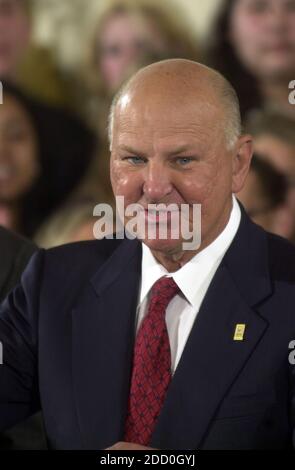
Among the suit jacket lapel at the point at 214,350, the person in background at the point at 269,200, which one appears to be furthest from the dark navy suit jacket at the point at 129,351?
the person in background at the point at 269,200

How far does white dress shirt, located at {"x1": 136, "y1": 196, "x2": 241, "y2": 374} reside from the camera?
155cm

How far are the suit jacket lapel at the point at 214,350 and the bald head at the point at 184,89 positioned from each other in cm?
23

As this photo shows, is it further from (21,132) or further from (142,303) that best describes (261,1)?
(142,303)

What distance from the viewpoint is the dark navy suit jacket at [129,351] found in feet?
4.80

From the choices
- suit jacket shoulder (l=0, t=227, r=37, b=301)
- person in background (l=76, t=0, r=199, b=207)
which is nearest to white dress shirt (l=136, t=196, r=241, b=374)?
suit jacket shoulder (l=0, t=227, r=37, b=301)

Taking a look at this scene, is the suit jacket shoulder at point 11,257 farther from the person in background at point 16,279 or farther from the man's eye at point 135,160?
the man's eye at point 135,160

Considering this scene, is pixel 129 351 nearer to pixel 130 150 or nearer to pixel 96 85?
pixel 130 150

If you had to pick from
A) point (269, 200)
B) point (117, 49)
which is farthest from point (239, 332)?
point (117, 49)

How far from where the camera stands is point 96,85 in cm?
314

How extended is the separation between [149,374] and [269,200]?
1553 millimetres

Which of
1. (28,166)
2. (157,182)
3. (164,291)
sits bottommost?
(164,291)

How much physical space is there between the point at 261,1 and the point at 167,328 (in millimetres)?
Answer: 1688

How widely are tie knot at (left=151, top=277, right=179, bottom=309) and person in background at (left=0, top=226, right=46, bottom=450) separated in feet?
1.46

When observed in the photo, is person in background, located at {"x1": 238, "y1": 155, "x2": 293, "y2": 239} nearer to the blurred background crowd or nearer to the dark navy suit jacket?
the blurred background crowd
